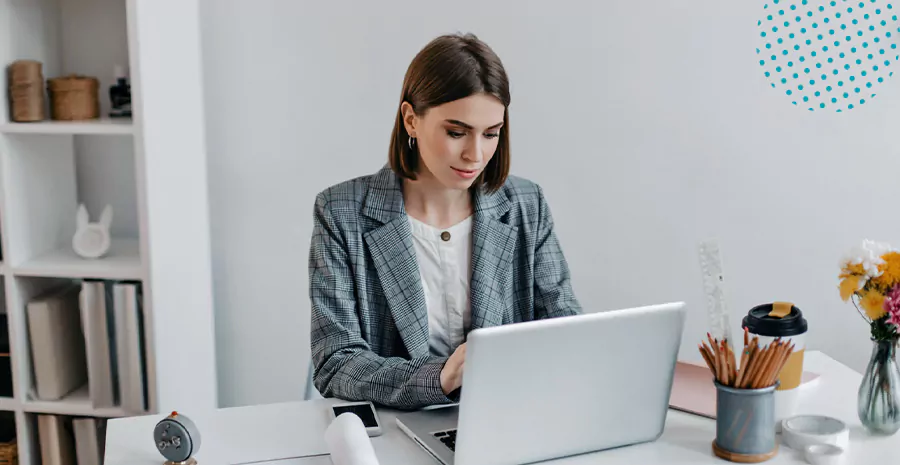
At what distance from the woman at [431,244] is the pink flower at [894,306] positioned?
67cm

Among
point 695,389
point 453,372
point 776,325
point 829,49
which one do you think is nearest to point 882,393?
point 776,325

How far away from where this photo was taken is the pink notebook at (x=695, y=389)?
1.59 meters

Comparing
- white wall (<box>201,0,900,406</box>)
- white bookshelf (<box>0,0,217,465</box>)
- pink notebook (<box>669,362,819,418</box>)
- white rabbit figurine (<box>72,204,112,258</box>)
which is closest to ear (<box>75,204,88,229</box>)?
white rabbit figurine (<box>72,204,112,258</box>)

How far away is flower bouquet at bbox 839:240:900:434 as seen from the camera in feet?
4.78

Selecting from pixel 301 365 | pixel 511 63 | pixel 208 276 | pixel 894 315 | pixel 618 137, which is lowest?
pixel 301 365

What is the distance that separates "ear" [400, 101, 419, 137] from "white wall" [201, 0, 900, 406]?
828 mm

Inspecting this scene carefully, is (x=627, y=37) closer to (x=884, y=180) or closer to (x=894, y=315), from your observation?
(x=884, y=180)

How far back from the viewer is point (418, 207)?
6.31 ft

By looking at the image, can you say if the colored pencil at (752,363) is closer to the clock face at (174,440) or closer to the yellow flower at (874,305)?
the yellow flower at (874,305)

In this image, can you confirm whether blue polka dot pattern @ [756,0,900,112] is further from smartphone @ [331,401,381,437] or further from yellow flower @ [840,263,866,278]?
smartphone @ [331,401,381,437]

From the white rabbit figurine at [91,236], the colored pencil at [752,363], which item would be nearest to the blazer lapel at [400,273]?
the colored pencil at [752,363]

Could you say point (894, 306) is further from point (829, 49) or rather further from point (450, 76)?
point (829, 49)

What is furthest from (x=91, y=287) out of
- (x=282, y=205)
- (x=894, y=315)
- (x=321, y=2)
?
(x=894, y=315)

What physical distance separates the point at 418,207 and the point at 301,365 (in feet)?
3.55
